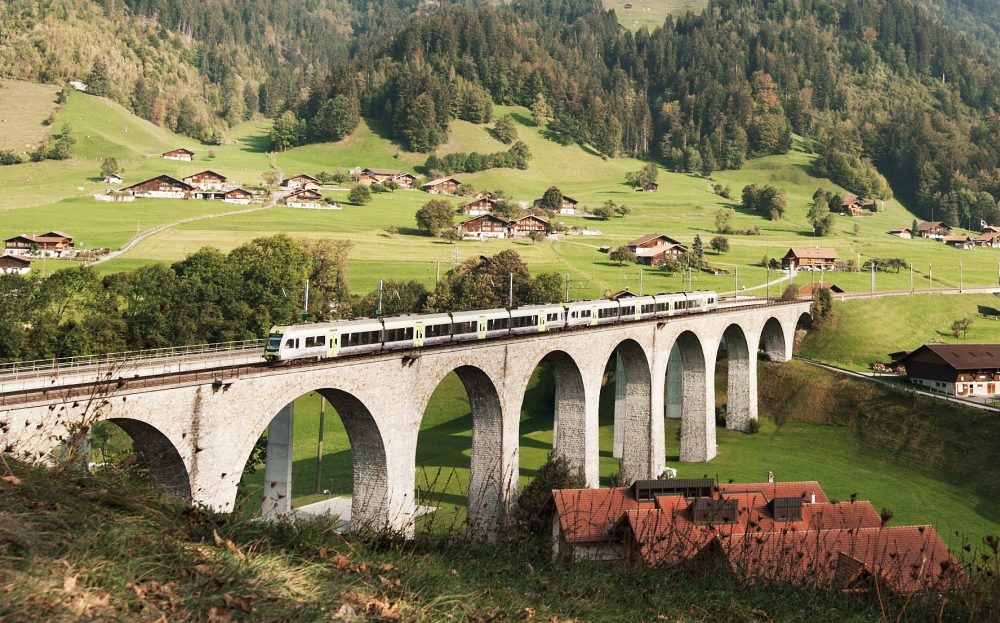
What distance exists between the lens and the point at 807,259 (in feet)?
391

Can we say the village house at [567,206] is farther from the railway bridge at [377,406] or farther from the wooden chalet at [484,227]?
the railway bridge at [377,406]

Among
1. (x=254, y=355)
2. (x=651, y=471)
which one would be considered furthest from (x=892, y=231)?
(x=254, y=355)

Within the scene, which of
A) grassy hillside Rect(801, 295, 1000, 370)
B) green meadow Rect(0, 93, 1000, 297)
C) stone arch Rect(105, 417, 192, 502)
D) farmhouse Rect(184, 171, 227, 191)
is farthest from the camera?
farmhouse Rect(184, 171, 227, 191)

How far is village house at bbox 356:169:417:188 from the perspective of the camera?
6742 inches

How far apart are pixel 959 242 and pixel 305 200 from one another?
4789 inches

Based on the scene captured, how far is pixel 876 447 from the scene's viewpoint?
64.1 meters

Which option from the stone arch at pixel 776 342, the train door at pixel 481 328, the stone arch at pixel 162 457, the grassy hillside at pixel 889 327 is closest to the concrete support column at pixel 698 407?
the stone arch at pixel 776 342

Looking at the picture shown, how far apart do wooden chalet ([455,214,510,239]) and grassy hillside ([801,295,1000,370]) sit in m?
51.6

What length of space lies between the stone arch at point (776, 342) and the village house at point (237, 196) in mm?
90629

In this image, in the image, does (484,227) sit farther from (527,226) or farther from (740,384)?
(740,384)

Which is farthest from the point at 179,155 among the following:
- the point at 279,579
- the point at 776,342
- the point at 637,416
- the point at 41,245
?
the point at 279,579

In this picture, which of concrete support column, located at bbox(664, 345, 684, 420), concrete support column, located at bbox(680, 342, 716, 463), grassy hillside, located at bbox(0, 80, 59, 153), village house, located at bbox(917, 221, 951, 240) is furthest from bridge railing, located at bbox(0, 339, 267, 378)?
village house, located at bbox(917, 221, 951, 240)

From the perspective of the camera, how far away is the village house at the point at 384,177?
171 meters

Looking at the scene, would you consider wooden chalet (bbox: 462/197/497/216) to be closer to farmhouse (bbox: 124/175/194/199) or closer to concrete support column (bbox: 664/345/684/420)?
farmhouse (bbox: 124/175/194/199)
